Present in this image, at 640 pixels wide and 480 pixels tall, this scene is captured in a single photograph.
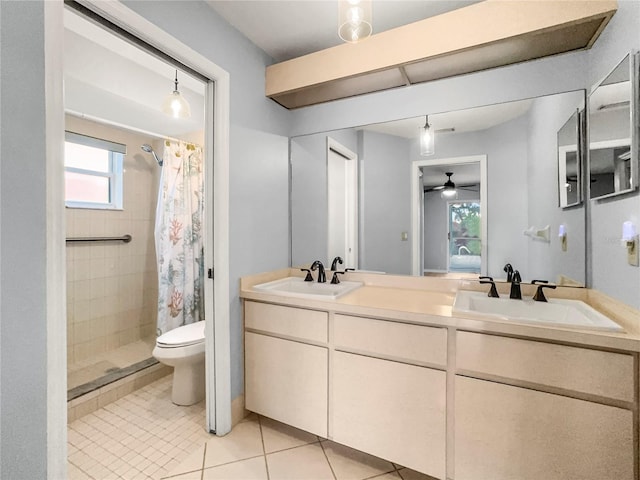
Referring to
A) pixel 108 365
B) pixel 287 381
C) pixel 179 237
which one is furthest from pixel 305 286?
pixel 108 365

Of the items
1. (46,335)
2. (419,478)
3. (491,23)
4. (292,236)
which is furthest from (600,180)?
(46,335)

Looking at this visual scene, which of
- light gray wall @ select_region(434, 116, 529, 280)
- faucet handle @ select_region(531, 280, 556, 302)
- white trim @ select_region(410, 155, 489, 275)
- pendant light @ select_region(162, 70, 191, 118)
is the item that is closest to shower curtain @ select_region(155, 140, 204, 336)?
pendant light @ select_region(162, 70, 191, 118)

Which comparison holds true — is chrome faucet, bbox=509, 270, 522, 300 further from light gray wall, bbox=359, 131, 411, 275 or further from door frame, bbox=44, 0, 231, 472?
door frame, bbox=44, 0, 231, 472

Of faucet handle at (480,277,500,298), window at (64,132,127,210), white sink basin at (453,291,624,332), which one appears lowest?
white sink basin at (453,291,624,332)

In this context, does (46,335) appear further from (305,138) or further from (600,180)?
(600,180)

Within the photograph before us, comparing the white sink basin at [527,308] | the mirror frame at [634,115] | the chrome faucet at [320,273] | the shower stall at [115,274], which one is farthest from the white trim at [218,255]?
the mirror frame at [634,115]

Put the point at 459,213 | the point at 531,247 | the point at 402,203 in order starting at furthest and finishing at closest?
the point at 402,203 < the point at 459,213 < the point at 531,247

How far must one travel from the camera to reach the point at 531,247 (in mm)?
1641

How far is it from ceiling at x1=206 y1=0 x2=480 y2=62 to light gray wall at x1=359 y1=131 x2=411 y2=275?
0.65m

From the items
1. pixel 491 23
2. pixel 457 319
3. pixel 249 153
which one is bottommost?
pixel 457 319

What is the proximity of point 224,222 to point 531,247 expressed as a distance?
5.80 feet

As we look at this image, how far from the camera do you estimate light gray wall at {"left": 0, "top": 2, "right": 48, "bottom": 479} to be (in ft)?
2.89

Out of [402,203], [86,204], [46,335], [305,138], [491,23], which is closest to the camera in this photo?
[46,335]

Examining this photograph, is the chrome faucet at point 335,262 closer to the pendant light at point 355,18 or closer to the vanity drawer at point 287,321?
the vanity drawer at point 287,321
